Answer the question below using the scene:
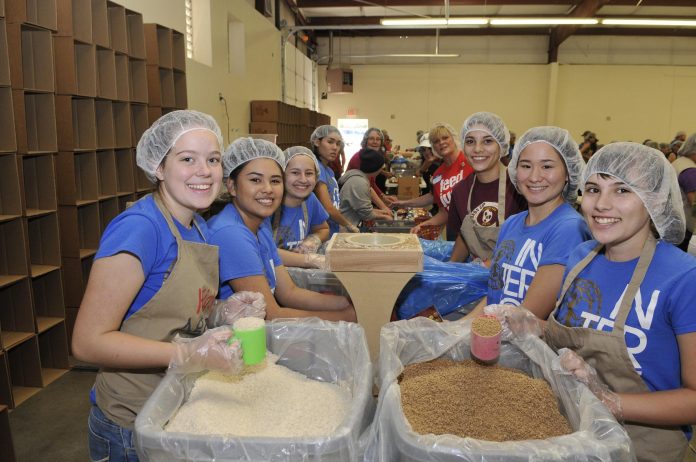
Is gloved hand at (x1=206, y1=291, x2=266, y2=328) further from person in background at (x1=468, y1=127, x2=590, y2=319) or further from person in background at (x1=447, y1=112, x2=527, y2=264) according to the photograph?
person in background at (x1=447, y1=112, x2=527, y2=264)

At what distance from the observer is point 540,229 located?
66.3 inches

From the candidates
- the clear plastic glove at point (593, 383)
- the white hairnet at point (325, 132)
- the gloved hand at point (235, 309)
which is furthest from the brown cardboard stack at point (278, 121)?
the clear plastic glove at point (593, 383)

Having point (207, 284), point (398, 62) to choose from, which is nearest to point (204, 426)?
point (207, 284)

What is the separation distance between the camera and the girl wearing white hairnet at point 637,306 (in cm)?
113

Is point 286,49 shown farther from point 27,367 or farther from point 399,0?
point 27,367

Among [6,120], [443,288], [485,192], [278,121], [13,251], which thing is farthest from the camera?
[278,121]

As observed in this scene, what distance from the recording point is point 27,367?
3074 mm

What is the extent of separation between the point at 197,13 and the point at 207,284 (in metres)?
6.16

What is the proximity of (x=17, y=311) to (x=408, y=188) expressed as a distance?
4.74 meters

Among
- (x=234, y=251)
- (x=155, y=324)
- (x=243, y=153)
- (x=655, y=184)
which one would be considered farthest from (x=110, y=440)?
(x=655, y=184)

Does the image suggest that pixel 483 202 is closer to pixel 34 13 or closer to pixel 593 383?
pixel 593 383

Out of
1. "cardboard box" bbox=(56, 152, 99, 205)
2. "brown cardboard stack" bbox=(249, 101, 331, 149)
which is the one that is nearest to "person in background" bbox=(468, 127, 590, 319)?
"cardboard box" bbox=(56, 152, 99, 205)

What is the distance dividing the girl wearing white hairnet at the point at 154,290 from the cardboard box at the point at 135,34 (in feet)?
10.8

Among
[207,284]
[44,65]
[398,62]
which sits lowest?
[207,284]
